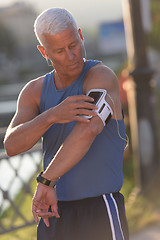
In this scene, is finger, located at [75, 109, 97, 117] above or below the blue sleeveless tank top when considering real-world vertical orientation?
above

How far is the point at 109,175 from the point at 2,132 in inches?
118

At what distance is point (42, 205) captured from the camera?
209cm

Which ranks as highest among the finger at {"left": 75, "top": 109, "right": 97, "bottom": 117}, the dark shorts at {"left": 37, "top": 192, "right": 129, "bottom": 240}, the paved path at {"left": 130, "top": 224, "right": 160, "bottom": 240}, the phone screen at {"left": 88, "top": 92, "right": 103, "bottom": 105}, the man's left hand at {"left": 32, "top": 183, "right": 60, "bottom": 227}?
the phone screen at {"left": 88, "top": 92, "right": 103, "bottom": 105}

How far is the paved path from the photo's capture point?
4.84 metres

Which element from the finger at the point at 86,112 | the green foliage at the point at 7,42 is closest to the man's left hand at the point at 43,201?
the finger at the point at 86,112

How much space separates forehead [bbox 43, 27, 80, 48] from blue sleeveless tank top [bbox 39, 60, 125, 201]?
0.19 metres

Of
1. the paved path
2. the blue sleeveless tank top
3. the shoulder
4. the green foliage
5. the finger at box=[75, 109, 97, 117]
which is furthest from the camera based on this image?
the green foliage

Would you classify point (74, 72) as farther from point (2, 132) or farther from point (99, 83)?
point (2, 132)

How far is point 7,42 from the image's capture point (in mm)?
57406

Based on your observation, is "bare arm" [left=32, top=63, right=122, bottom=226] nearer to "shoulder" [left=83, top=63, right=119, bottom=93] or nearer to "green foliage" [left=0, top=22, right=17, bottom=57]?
"shoulder" [left=83, top=63, right=119, bottom=93]

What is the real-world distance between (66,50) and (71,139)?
0.35 metres

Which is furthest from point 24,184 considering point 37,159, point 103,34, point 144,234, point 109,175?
point 103,34

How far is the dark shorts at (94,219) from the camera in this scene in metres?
2.24

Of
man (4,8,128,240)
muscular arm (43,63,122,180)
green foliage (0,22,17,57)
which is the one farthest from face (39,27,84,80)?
green foliage (0,22,17,57)
